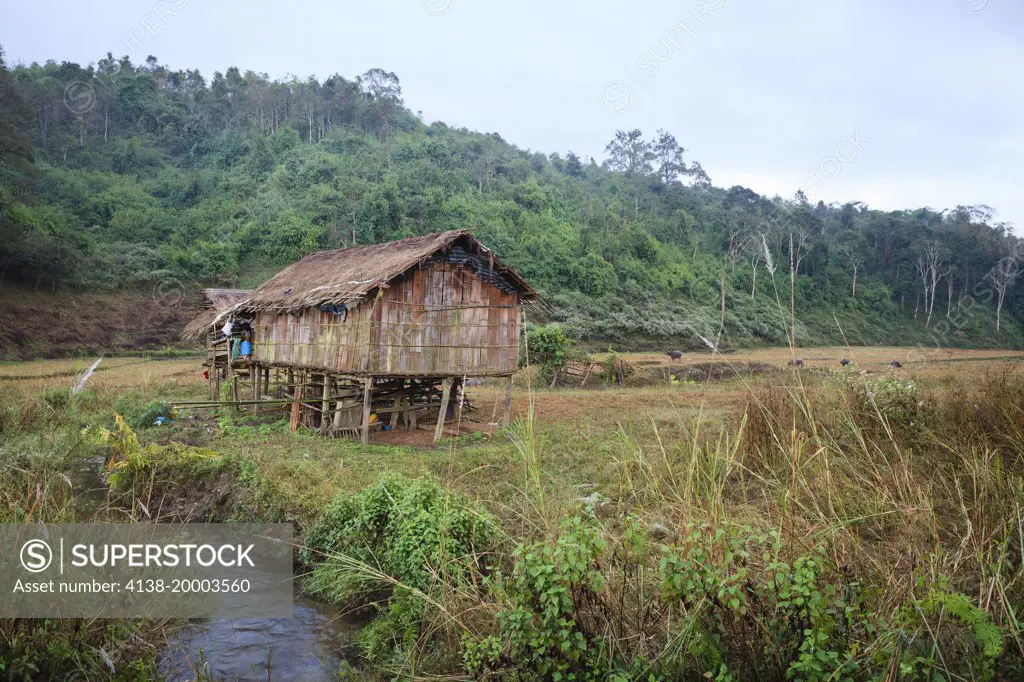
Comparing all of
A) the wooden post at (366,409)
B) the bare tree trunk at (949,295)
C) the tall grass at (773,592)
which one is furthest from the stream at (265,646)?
the bare tree trunk at (949,295)

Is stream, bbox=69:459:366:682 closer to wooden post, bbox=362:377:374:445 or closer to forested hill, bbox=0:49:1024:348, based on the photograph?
wooden post, bbox=362:377:374:445

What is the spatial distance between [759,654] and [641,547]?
712 mm

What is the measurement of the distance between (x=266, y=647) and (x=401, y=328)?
7863 millimetres

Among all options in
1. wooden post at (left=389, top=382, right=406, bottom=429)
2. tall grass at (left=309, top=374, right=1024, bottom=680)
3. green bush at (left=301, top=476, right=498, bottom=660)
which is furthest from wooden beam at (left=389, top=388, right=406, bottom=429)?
tall grass at (left=309, top=374, right=1024, bottom=680)

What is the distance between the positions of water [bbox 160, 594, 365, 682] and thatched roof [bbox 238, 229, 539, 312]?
690cm

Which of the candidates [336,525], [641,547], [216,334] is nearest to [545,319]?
[216,334]

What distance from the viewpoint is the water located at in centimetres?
479

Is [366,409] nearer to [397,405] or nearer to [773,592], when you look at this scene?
[397,405]

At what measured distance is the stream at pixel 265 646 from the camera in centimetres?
477

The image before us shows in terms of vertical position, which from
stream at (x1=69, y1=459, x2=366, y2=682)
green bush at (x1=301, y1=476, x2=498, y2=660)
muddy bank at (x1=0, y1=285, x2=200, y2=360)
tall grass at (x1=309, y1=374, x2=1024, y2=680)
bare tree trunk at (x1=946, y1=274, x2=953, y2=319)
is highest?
bare tree trunk at (x1=946, y1=274, x2=953, y2=319)

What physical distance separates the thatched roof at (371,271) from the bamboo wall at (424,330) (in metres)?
0.32

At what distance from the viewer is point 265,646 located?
534cm

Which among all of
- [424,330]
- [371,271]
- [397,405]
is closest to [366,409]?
[397,405]

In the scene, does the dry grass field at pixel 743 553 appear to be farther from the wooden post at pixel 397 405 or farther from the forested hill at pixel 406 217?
the forested hill at pixel 406 217
